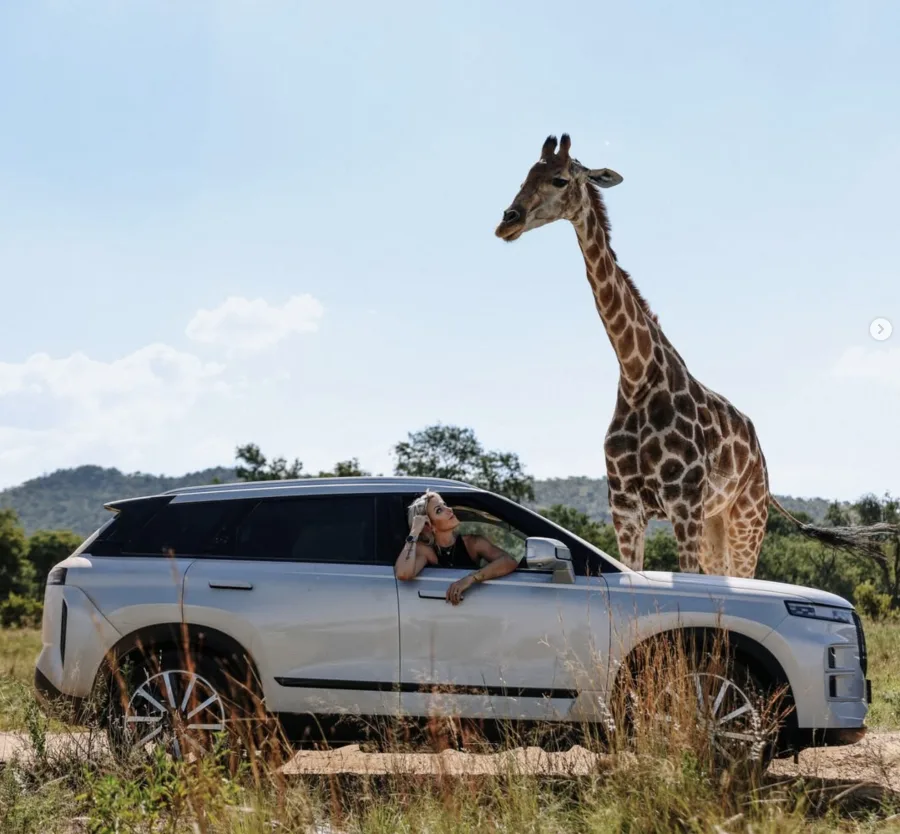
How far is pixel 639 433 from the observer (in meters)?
9.77

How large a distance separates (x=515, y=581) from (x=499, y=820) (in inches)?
59.7

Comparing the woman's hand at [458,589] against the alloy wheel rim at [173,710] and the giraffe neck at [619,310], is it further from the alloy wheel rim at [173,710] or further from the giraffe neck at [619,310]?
the giraffe neck at [619,310]

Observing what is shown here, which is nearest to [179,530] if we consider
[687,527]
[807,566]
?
[687,527]

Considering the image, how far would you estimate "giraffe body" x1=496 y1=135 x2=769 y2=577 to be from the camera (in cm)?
948

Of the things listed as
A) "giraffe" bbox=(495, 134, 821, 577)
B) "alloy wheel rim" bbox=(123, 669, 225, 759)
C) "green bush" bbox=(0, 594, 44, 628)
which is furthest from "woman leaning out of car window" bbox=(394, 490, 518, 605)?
"green bush" bbox=(0, 594, 44, 628)

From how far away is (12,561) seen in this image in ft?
151

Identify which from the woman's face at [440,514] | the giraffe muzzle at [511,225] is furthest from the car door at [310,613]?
the giraffe muzzle at [511,225]

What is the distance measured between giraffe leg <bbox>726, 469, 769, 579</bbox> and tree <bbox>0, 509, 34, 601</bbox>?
38.4 meters

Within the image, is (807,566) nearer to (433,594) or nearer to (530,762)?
(433,594)

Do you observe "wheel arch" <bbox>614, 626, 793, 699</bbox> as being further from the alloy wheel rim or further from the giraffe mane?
the giraffe mane

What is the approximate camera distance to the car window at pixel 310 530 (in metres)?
6.53

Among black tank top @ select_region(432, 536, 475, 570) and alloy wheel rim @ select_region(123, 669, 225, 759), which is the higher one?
black tank top @ select_region(432, 536, 475, 570)

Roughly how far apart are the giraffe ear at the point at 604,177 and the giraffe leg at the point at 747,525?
334 cm

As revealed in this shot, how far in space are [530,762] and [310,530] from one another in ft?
5.92
